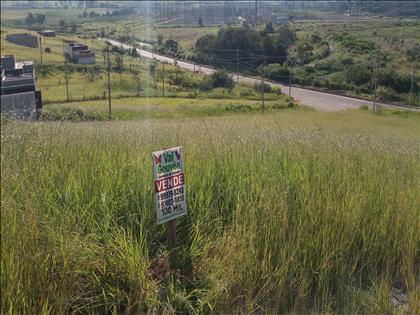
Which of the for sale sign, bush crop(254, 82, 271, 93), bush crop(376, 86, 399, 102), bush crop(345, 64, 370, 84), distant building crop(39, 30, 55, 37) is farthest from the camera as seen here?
bush crop(254, 82, 271, 93)

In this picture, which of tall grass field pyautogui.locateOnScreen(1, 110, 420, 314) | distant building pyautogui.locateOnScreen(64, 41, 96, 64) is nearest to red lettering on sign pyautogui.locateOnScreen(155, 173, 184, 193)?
tall grass field pyautogui.locateOnScreen(1, 110, 420, 314)

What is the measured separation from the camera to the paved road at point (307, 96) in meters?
39.9

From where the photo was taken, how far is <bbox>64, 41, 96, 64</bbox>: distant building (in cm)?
4319

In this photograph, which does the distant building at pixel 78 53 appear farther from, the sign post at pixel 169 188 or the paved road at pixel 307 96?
the sign post at pixel 169 188

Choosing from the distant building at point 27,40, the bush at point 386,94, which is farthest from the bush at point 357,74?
the distant building at point 27,40

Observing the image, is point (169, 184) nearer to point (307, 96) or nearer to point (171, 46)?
point (171, 46)

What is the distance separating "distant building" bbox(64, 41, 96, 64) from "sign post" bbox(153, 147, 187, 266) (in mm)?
41696

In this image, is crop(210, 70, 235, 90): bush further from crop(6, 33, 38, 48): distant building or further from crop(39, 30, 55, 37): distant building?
crop(6, 33, 38, 48): distant building

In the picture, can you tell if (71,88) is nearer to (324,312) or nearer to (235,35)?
(235,35)

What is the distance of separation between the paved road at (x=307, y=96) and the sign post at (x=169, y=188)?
111 ft

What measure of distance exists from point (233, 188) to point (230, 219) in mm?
297

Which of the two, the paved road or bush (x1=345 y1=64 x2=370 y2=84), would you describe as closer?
bush (x1=345 y1=64 x2=370 y2=84)

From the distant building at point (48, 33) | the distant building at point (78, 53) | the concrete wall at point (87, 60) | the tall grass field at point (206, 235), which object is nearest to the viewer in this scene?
the tall grass field at point (206, 235)

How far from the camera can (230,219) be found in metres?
3.79
